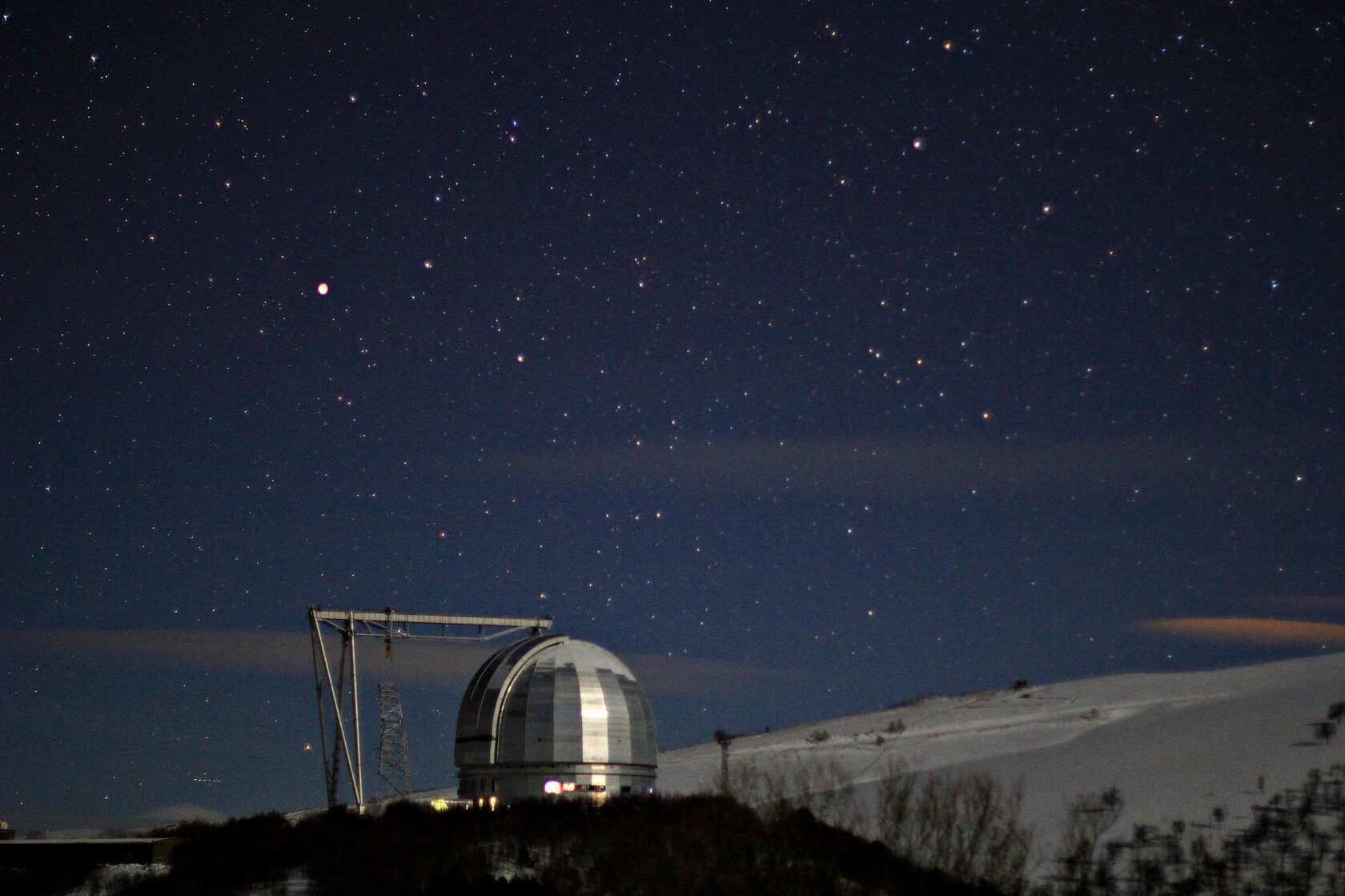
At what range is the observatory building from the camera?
3212 cm

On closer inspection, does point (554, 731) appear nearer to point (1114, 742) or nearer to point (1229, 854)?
point (1229, 854)

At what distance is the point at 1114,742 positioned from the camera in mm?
42000

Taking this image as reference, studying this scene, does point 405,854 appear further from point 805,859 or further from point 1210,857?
point 1210,857

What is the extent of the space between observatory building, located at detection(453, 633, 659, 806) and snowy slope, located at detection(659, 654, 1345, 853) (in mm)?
7399

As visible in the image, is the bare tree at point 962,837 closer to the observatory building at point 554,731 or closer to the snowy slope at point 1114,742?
the snowy slope at point 1114,742

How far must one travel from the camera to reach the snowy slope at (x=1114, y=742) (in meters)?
30.9

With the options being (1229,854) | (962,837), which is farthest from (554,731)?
(1229,854)

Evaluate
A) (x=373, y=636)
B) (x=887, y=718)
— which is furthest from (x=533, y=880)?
(x=887, y=718)

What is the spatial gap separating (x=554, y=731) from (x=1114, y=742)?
795 inches

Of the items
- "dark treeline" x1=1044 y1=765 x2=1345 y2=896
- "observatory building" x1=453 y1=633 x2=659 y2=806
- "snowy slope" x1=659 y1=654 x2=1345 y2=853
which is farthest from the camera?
"observatory building" x1=453 y1=633 x2=659 y2=806

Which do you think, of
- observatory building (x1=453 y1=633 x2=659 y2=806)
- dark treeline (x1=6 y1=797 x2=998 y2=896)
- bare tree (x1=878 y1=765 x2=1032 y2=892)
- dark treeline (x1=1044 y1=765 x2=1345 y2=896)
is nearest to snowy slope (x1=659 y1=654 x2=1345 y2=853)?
dark treeline (x1=1044 y1=765 x2=1345 y2=896)

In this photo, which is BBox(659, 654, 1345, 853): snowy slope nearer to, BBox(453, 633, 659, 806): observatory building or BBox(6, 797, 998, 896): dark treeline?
BBox(6, 797, 998, 896): dark treeline

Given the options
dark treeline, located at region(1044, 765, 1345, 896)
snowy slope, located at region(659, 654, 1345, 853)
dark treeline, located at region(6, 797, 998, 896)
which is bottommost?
dark treeline, located at region(1044, 765, 1345, 896)

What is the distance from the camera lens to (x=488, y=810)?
31000 mm
